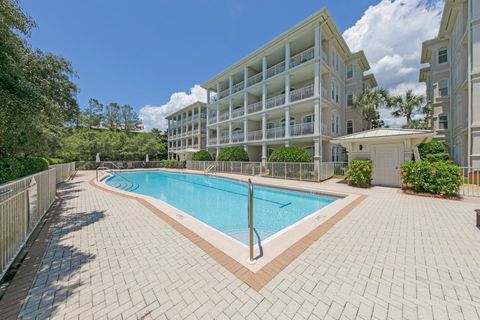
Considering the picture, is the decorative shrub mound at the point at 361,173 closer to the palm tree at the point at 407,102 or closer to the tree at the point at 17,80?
the tree at the point at 17,80

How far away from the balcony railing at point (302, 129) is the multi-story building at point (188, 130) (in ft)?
56.7

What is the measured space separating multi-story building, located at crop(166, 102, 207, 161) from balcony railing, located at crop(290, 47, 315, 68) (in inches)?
748

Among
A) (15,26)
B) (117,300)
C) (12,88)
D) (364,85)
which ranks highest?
(364,85)

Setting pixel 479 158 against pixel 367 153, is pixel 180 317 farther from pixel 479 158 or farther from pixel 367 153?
Answer: pixel 479 158

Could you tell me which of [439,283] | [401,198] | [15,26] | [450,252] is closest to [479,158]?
[401,198]

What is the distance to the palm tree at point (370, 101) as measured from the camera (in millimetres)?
19516

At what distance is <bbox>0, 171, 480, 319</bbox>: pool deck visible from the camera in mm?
2188

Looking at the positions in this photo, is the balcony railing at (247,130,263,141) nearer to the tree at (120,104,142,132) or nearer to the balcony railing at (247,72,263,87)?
the balcony railing at (247,72,263,87)

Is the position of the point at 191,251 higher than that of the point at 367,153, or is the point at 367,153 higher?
the point at 367,153

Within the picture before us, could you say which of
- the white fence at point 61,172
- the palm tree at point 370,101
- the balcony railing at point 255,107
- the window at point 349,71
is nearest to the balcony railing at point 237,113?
the balcony railing at point 255,107

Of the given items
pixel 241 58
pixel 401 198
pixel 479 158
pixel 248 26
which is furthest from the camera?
pixel 241 58

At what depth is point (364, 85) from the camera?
25.1 meters

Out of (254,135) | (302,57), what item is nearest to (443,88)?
(302,57)

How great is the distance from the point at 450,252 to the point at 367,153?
940 centimetres
